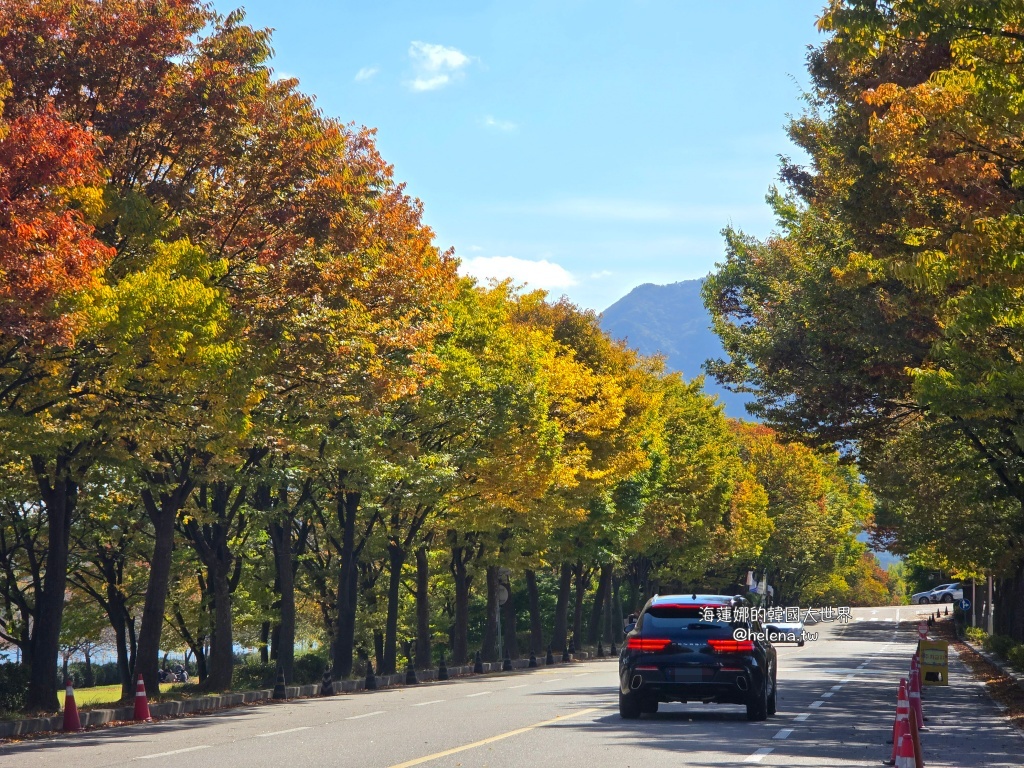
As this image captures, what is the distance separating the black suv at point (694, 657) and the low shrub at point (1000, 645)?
23224 mm

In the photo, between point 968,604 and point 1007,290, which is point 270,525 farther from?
point 968,604

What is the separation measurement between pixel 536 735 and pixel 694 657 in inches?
116

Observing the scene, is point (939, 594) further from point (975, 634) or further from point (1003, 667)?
point (1003, 667)

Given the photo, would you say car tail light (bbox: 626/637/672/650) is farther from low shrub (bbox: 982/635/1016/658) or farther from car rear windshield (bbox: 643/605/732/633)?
low shrub (bbox: 982/635/1016/658)

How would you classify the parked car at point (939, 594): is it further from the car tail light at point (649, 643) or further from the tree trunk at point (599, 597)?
the car tail light at point (649, 643)

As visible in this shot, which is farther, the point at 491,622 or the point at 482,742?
the point at 491,622

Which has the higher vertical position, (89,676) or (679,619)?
(679,619)

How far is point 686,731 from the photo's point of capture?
16938 millimetres

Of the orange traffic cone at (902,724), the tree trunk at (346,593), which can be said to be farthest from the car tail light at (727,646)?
the tree trunk at (346,593)

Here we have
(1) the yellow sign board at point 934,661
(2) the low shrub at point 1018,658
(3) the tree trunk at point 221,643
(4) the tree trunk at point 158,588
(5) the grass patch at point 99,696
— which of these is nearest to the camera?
(1) the yellow sign board at point 934,661

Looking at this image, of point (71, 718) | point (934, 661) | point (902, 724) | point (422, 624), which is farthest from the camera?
point (422, 624)

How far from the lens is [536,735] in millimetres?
15938

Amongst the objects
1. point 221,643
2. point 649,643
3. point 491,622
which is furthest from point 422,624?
point 649,643

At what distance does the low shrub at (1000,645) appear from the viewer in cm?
4122
